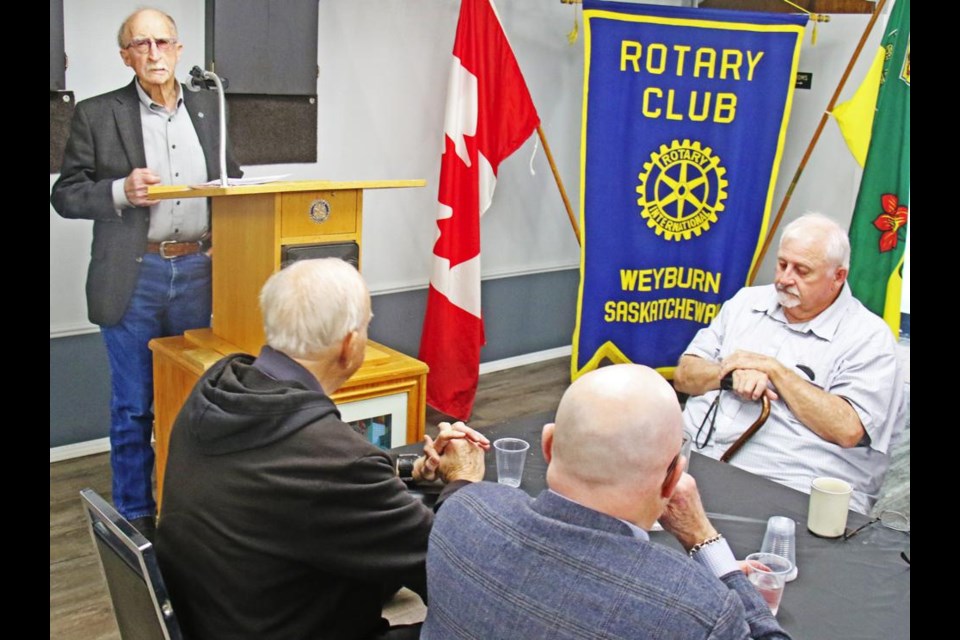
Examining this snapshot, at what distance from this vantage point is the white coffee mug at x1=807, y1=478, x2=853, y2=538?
201 cm

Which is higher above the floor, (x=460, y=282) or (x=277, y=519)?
(x=460, y=282)

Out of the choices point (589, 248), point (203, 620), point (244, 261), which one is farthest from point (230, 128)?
point (203, 620)

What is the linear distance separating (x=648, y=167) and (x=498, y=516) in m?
3.17

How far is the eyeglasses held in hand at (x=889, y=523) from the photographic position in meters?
2.04

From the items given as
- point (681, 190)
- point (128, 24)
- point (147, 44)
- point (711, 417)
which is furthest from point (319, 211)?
point (681, 190)

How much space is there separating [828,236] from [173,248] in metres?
2.22

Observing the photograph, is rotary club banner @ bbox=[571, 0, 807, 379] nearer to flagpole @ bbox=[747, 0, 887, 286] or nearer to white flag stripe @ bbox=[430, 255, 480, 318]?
flagpole @ bbox=[747, 0, 887, 286]

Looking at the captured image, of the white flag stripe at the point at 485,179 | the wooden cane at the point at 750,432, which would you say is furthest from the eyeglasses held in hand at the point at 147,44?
the wooden cane at the point at 750,432

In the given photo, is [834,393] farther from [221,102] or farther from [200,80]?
[200,80]

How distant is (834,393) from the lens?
2.71 metres

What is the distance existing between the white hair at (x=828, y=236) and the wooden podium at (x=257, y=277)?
116 centimetres

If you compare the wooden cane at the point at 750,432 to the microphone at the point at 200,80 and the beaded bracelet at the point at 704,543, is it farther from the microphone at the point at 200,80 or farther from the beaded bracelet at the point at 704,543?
the microphone at the point at 200,80

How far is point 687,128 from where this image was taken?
433 centimetres
